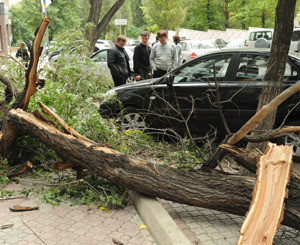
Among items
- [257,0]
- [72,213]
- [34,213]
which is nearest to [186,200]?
[72,213]

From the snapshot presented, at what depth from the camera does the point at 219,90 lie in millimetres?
6625

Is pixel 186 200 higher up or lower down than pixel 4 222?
higher up

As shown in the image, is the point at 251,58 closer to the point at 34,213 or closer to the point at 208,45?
the point at 34,213

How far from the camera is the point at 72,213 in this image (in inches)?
177

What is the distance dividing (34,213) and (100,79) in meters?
4.35

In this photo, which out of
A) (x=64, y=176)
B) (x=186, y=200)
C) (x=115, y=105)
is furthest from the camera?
(x=115, y=105)

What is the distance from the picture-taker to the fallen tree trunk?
13.0 ft

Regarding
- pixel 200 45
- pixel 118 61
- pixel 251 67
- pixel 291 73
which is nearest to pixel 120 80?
pixel 118 61

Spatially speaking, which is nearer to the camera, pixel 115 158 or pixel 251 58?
pixel 115 158

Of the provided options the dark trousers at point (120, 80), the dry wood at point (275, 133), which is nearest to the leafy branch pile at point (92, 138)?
the dry wood at point (275, 133)

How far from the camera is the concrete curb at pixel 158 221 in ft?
11.9

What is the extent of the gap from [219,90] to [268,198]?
3.54m

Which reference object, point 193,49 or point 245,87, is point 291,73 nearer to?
point 245,87

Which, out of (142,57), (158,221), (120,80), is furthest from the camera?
(142,57)
